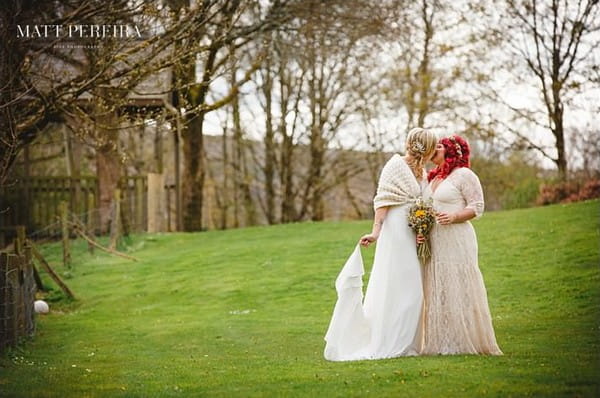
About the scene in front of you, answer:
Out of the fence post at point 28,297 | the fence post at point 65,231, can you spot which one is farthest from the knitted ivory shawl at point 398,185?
the fence post at point 65,231

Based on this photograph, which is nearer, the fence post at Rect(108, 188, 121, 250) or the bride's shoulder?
the bride's shoulder

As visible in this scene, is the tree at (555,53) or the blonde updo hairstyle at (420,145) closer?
the blonde updo hairstyle at (420,145)

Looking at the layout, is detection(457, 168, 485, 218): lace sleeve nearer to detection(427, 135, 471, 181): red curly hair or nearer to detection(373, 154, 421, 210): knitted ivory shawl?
detection(427, 135, 471, 181): red curly hair

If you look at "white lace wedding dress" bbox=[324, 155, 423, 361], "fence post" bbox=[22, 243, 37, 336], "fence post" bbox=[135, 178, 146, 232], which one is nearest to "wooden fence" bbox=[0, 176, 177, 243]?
"fence post" bbox=[135, 178, 146, 232]

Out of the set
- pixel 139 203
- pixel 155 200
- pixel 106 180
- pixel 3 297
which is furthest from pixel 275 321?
pixel 155 200

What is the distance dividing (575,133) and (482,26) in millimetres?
5880

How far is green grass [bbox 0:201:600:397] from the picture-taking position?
8.00 m

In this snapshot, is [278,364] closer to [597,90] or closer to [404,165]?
[404,165]

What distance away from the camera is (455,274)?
9.41 m

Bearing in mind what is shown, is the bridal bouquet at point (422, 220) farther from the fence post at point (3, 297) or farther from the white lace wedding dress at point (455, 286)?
the fence post at point (3, 297)

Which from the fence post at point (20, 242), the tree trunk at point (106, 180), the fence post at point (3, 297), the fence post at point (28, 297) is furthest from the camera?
the tree trunk at point (106, 180)

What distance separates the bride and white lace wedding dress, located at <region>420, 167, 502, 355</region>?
0.15 metres

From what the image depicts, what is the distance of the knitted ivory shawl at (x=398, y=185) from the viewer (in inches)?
375

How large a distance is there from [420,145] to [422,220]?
77 centimetres
